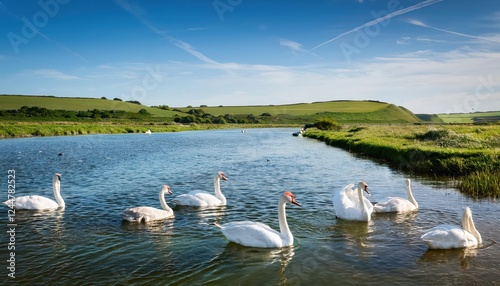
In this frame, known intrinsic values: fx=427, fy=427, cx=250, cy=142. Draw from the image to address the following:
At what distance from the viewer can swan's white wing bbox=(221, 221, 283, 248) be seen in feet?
34.0

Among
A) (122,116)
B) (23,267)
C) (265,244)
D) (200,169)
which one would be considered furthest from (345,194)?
(122,116)

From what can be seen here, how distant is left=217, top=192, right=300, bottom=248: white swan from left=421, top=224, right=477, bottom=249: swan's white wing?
3239 millimetres

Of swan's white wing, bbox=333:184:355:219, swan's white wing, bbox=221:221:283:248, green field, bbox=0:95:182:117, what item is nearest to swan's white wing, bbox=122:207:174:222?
swan's white wing, bbox=221:221:283:248

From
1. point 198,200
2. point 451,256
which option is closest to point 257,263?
point 451,256

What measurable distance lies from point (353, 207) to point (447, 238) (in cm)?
340

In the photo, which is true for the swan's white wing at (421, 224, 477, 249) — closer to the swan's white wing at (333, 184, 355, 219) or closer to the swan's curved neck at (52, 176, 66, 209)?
the swan's white wing at (333, 184, 355, 219)

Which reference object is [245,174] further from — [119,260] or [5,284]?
[5,284]

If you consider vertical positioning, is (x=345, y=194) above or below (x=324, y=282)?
above

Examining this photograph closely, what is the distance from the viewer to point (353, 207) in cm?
1321

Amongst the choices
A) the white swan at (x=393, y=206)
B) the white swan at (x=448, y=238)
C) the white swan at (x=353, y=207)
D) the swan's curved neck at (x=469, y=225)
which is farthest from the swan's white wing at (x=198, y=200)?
the swan's curved neck at (x=469, y=225)

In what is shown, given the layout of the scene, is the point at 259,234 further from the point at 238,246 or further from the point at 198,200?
the point at 198,200

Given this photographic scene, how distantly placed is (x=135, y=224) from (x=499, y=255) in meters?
9.61

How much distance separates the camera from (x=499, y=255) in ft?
32.2

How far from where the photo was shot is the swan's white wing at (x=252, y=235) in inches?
408
